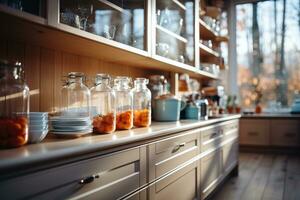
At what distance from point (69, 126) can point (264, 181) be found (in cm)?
264

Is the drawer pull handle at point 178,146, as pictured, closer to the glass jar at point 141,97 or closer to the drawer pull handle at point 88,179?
the glass jar at point 141,97

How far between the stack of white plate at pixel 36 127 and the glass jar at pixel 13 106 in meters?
0.03

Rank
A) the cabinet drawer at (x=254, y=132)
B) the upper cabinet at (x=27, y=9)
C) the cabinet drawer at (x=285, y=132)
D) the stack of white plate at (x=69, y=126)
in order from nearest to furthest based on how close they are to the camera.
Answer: the upper cabinet at (x=27, y=9) < the stack of white plate at (x=69, y=126) < the cabinet drawer at (x=285, y=132) < the cabinet drawer at (x=254, y=132)

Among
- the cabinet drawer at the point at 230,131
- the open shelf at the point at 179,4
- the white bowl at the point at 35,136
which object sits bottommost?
the cabinet drawer at the point at 230,131

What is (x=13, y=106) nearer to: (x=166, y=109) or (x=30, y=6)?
(x=30, y=6)

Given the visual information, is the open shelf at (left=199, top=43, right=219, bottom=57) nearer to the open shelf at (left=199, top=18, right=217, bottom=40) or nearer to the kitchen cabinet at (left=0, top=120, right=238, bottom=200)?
the open shelf at (left=199, top=18, right=217, bottom=40)

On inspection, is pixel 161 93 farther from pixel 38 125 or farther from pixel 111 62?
pixel 38 125

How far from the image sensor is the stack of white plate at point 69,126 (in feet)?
4.49

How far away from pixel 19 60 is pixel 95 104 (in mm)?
501

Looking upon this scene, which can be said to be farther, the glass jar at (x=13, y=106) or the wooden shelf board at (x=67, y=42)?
the wooden shelf board at (x=67, y=42)

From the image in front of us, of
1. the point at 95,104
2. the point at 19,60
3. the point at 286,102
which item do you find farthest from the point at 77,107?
the point at 286,102

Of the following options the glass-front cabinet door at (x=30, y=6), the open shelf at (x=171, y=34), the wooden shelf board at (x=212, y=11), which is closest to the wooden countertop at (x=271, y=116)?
the wooden shelf board at (x=212, y=11)

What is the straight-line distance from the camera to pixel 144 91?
7.11 feet

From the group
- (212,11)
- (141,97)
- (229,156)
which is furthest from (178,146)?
(212,11)
